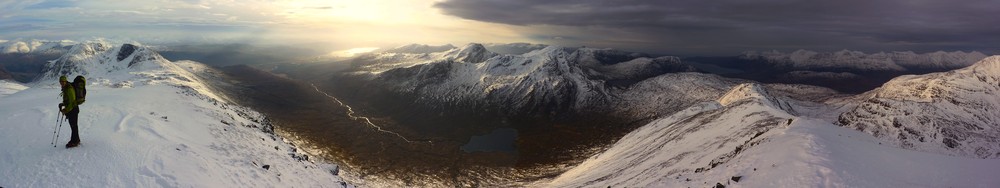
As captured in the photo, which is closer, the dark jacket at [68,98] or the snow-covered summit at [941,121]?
the dark jacket at [68,98]

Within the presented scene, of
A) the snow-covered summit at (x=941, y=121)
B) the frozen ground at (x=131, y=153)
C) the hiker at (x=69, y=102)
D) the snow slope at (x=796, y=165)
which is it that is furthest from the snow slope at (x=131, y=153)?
the snow-covered summit at (x=941, y=121)

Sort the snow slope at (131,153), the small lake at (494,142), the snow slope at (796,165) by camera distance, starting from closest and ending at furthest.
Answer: the snow slope at (131,153)
the snow slope at (796,165)
the small lake at (494,142)

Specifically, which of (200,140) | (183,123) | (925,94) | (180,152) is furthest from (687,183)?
(925,94)

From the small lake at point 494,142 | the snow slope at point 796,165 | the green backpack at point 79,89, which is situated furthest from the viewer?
the small lake at point 494,142

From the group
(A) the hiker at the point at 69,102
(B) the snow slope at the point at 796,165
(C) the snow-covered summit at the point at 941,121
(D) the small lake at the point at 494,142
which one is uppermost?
(A) the hiker at the point at 69,102

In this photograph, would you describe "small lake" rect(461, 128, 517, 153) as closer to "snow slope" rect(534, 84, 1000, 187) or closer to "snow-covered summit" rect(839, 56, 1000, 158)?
"snow slope" rect(534, 84, 1000, 187)

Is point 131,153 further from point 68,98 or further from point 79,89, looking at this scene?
point 68,98

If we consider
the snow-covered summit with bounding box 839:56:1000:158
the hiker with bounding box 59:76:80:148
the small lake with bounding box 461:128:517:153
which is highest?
the hiker with bounding box 59:76:80:148

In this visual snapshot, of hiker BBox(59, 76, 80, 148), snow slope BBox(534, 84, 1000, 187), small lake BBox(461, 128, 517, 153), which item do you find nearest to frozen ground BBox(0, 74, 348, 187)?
hiker BBox(59, 76, 80, 148)

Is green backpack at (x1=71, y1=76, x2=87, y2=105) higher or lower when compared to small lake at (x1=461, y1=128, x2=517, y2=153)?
higher

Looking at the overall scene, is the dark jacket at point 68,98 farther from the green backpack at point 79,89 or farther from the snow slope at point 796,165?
the snow slope at point 796,165

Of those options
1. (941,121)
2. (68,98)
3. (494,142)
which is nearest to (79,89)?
(68,98)
